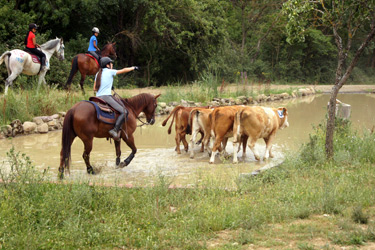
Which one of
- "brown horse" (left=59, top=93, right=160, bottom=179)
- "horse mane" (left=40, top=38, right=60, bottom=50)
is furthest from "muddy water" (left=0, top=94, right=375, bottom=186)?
"horse mane" (left=40, top=38, right=60, bottom=50)

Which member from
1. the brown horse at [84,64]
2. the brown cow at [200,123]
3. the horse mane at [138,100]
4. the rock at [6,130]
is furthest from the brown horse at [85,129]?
the brown horse at [84,64]

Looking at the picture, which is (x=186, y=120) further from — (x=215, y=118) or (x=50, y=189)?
(x=50, y=189)

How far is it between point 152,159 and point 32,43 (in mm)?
8813

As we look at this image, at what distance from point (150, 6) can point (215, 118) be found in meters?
16.6

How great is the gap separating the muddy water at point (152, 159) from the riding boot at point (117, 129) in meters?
0.71

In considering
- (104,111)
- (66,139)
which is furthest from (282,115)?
(66,139)

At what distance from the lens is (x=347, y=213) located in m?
6.26

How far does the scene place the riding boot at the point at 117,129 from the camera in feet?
30.9

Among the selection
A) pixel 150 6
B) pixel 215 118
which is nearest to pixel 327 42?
pixel 150 6

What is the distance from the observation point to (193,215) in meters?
6.18

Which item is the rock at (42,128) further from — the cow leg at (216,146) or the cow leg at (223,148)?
the cow leg at (216,146)

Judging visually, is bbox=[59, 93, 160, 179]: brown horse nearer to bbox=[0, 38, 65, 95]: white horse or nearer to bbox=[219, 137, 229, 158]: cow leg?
bbox=[219, 137, 229, 158]: cow leg

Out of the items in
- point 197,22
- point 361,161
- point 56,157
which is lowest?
point 56,157

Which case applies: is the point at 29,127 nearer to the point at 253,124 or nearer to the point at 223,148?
the point at 223,148
